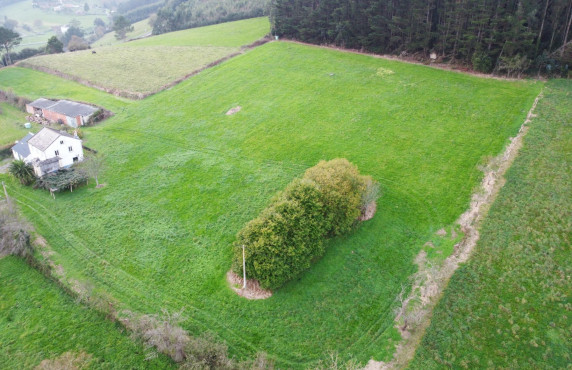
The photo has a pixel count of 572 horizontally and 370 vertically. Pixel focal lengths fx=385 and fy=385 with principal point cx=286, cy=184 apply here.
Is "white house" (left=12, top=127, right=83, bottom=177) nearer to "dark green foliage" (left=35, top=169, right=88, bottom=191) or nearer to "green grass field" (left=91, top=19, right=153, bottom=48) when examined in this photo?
"dark green foliage" (left=35, top=169, right=88, bottom=191)

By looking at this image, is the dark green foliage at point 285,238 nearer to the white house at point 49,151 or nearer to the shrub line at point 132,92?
the white house at point 49,151

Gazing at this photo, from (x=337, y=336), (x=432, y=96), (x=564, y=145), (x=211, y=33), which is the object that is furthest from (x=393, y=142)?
(x=211, y=33)

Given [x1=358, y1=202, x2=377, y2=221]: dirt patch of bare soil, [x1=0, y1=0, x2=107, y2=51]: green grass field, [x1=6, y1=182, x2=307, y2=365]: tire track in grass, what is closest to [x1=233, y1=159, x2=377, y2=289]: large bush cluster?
[x1=358, y1=202, x2=377, y2=221]: dirt patch of bare soil

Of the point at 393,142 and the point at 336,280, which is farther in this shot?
the point at 393,142

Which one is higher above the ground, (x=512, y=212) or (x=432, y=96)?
(x=432, y=96)

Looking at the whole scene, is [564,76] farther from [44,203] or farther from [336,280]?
[44,203]

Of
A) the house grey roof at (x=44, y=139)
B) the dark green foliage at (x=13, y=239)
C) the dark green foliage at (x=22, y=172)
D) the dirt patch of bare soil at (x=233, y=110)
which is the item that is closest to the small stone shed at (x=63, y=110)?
the house grey roof at (x=44, y=139)
